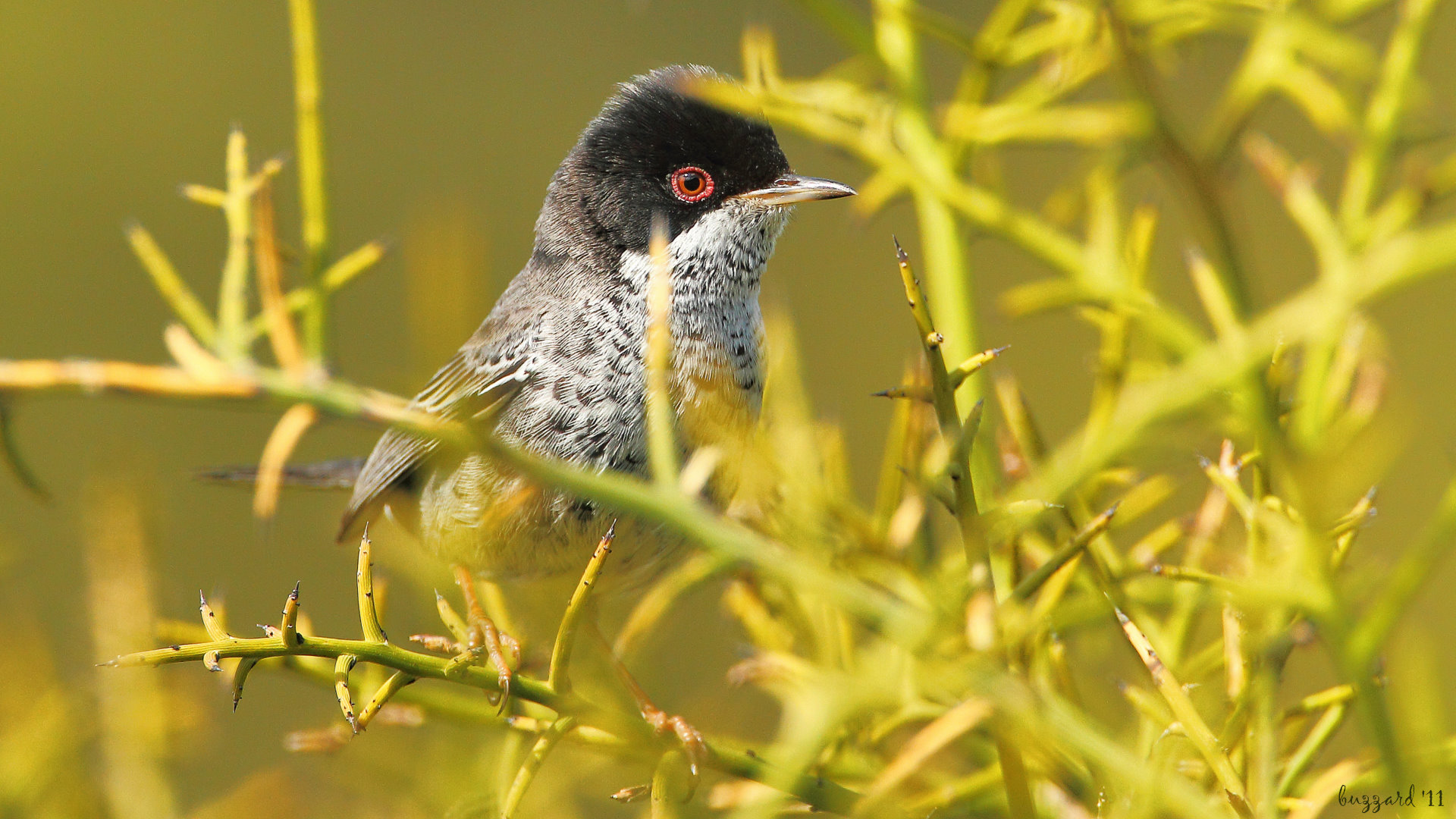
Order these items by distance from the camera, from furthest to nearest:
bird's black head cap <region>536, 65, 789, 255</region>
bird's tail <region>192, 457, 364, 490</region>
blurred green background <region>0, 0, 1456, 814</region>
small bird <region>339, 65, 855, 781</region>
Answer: blurred green background <region>0, 0, 1456, 814</region>
bird's tail <region>192, 457, 364, 490</region>
bird's black head cap <region>536, 65, 789, 255</region>
small bird <region>339, 65, 855, 781</region>

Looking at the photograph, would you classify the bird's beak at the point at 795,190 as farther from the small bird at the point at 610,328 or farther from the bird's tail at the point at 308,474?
the bird's tail at the point at 308,474

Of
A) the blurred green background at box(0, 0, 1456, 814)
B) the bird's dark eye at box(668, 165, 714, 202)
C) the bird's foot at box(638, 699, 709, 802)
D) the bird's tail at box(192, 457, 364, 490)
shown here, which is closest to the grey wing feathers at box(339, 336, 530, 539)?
the bird's tail at box(192, 457, 364, 490)

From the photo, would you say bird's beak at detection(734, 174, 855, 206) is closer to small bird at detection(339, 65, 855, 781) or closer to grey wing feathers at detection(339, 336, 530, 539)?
small bird at detection(339, 65, 855, 781)

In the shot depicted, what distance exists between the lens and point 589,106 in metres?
8.96

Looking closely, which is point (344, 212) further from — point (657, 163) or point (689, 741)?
point (689, 741)

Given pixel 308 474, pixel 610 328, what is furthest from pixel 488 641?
pixel 308 474

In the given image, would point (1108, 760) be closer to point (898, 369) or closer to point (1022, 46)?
point (1022, 46)

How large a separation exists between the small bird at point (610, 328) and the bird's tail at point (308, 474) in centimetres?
56

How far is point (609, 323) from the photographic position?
2771mm

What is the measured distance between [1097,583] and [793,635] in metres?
0.69

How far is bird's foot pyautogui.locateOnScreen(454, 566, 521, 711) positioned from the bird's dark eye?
3.57ft

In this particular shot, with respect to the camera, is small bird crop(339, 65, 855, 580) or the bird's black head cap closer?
small bird crop(339, 65, 855, 580)

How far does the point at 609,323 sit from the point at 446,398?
617mm

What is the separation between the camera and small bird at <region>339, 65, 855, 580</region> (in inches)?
104
